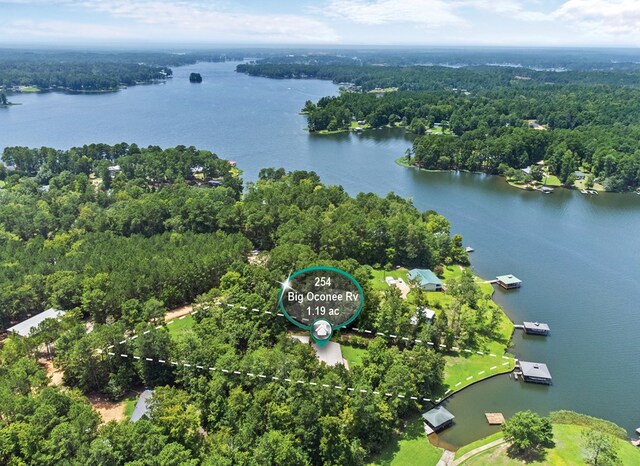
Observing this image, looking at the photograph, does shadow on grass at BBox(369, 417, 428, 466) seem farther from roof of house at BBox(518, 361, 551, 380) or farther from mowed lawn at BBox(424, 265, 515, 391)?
roof of house at BBox(518, 361, 551, 380)

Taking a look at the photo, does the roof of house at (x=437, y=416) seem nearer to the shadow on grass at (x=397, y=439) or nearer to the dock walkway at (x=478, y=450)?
the shadow on grass at (x=397, y=439)

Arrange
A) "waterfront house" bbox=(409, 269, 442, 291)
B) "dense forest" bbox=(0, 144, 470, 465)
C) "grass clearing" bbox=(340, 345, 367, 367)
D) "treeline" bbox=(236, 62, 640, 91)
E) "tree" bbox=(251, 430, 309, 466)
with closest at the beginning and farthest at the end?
"tree" bbox=(251, 430, 309, 466) → "dense forest" bbox=(0, 144, 470, 465) → "grass clearing" bbox=(340, 345, 367, 367) → "waterfront house" bbox=(409, 269, 442, 291) → "treeline" bbox=(236, 62, 640, 91)

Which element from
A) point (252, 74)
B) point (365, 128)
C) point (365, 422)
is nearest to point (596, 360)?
point (365, 422)

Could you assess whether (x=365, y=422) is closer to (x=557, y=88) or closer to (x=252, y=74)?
(x=557, y=88)

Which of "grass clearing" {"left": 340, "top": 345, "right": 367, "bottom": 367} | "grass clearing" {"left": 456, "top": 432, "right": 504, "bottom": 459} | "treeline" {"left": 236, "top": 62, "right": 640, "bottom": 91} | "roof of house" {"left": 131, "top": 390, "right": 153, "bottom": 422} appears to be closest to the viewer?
"roof of house" {"left": 131, "top": 390, "right": 153, "bottom": 422}

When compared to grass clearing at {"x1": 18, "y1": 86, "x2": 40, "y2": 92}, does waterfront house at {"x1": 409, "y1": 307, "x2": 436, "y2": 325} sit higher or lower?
lower

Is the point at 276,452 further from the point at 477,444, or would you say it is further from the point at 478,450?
the point at 477,444

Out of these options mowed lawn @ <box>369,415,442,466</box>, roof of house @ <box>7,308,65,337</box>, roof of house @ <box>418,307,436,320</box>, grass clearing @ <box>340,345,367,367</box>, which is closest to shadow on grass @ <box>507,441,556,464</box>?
mowed lawn @ <box>369,415,442,466</box>

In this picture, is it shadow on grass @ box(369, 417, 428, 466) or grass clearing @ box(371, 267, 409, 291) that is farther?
grass clearing @ box(371, 267, 409, 291)

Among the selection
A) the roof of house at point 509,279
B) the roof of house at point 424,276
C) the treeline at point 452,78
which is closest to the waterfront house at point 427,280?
the roof of house at point 424,276
